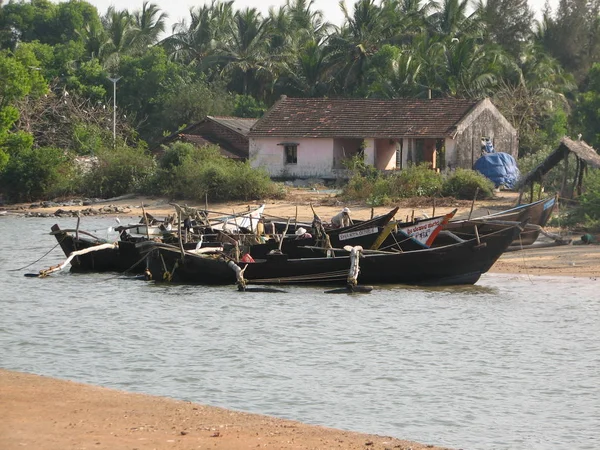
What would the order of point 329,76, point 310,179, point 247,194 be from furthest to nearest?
point 329,76 < point 310,179 < point 247,194

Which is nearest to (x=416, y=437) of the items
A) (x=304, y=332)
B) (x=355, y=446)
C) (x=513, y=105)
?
(x=355, y=446)

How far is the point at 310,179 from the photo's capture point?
147ft

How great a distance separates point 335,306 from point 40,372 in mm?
7420

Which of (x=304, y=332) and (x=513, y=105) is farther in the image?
(x=513, y=105)

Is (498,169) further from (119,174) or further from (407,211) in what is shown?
(119,174)

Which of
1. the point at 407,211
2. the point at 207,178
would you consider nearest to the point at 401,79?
the point at 207,178

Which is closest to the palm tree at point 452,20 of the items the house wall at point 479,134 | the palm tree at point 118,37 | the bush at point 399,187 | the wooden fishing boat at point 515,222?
the house wall at point 479,134

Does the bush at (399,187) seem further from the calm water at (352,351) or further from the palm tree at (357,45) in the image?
the palm tree at (357,45)

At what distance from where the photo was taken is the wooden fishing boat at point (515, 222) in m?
23.0

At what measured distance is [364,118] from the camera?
148 feet

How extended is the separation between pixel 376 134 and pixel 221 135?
372 inches

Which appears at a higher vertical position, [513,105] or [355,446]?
[513,105]

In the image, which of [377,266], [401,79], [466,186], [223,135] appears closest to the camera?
[377,266]

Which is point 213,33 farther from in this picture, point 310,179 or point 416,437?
point 416,437
